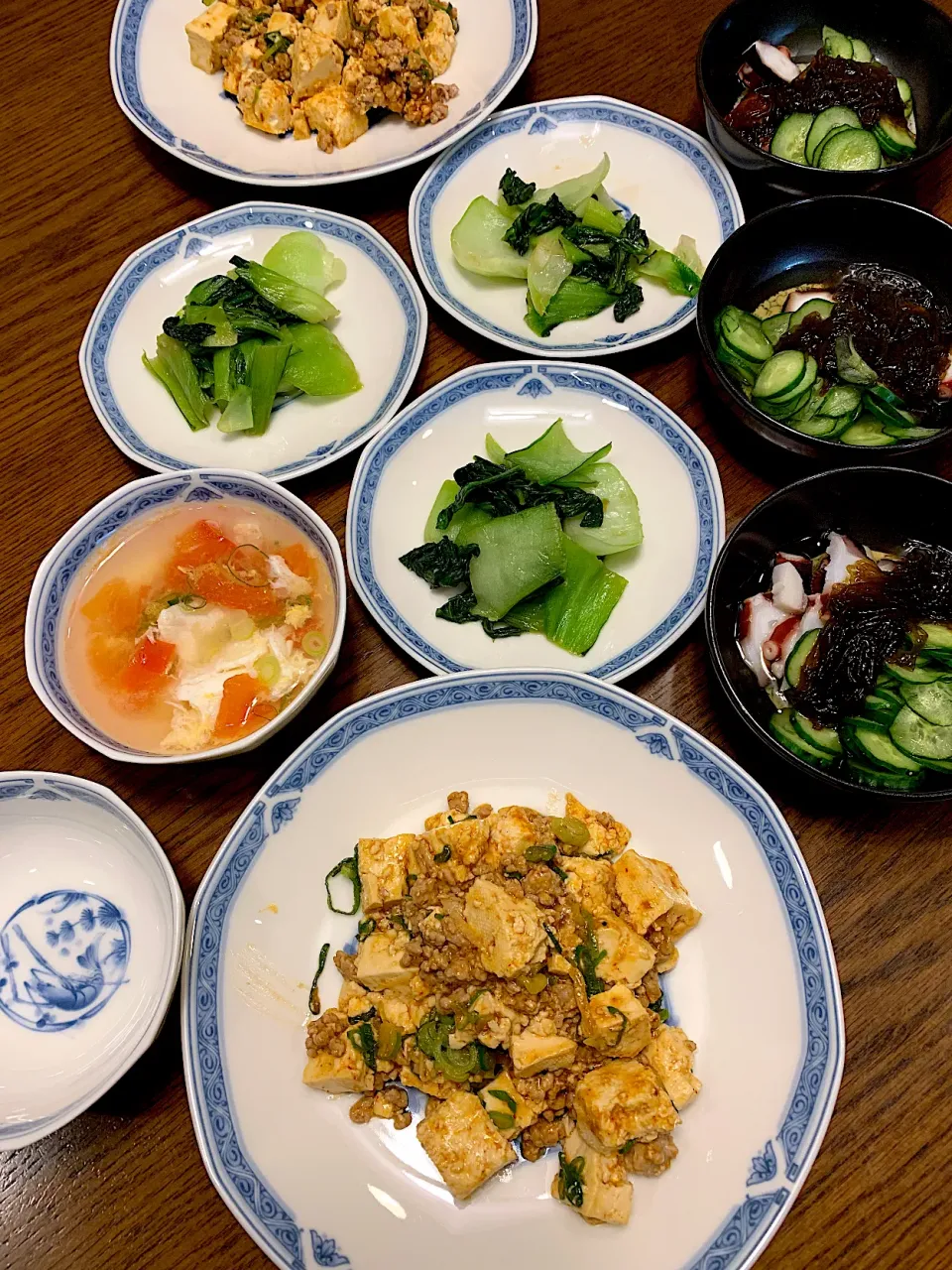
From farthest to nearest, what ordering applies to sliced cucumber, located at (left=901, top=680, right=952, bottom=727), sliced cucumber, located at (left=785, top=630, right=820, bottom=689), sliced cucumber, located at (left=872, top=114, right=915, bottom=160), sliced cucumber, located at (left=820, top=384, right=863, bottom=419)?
sliced cucumber, located at (left=872, top=114, right=915, bottom=160) < sliced cucumber, located at (left=820, top=384, right=863, bottom=419) < sliced cucumber, located at (left=785, top=630, right=820, bottom=689) < sliced cucumber, located at (left=901, top=680, right=952, bottom=727)

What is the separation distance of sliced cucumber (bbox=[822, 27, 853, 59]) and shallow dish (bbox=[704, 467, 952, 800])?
1.49 m

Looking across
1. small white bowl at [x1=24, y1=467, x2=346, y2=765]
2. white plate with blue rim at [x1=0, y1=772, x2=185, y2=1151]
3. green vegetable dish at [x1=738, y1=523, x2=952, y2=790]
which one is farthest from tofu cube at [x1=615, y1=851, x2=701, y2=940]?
white plate with blue rim at [x1=0, y1=772, x2=185, y2=1151]

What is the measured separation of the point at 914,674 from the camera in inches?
71.7

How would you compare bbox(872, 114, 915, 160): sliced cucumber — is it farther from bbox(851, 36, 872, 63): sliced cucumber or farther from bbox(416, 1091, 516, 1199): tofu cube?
bbox(416, 1091, 516, 1199): tofu cube

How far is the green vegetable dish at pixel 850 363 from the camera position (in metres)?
2.09

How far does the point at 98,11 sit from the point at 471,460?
226 centimetres

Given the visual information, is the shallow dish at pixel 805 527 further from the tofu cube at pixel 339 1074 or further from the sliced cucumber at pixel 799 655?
the tofu cube at pixel 339 1074

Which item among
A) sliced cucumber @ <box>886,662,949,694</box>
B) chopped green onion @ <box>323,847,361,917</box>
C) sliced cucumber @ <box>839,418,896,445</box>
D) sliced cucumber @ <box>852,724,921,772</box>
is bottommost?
chopped green onion @ <box>323,847,361,917</box>

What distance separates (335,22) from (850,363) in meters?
1.78

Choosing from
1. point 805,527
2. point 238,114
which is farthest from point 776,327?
point 238,114

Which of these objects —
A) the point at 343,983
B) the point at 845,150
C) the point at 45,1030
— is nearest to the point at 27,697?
the point at 45,1030

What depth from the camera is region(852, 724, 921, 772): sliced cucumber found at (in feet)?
5.66

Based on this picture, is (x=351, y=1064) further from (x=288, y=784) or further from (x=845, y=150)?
(x=845, y=150)

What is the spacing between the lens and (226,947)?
66.9 inches
